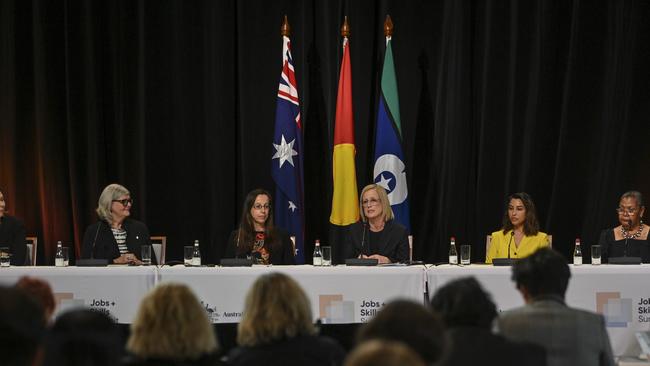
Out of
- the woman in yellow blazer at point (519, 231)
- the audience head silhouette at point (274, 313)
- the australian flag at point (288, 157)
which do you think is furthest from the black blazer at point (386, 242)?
the audience head silhouette at point (274, 313)

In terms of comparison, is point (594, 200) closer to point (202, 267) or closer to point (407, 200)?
point (407, 200)

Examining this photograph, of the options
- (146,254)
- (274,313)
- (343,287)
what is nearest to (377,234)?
(343,287)

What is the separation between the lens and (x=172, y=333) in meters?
3.06

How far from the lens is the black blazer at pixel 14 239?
679 centimetres

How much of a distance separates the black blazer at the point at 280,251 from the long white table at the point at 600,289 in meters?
→ 1.30

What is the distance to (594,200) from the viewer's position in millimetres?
8148

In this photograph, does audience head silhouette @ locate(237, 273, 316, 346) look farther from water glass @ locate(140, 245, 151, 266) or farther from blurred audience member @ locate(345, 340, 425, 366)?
water glass @ locate(140, 245, 151, 266)

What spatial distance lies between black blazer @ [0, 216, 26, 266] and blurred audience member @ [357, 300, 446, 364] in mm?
4713

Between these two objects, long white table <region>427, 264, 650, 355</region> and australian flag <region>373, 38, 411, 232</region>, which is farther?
australian flag <region>373, 38, 411, 232</region>

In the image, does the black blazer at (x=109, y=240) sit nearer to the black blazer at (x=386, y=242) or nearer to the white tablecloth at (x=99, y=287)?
the white tablecloth at (x=99, y=287)

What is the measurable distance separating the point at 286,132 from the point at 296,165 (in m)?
0.28

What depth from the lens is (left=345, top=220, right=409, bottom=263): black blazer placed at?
6.67m

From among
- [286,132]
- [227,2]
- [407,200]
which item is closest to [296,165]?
[286,132]

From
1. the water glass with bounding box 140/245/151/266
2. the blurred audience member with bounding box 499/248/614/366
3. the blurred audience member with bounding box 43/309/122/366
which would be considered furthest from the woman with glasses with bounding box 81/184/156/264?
the blurred audience member with bounding box 43/309/122/366
